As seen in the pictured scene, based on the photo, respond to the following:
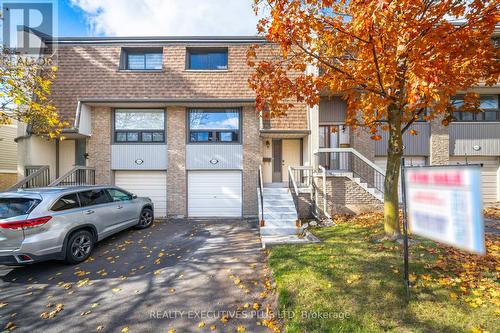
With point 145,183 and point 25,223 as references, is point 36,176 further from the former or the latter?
point 25,223

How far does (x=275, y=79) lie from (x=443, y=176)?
4.47 meters

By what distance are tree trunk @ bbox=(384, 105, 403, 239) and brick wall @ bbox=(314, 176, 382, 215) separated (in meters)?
3.17

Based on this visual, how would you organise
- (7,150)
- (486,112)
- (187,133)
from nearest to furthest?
(187,133) < (486,112) < (7,150)

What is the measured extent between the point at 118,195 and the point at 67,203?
1.79m

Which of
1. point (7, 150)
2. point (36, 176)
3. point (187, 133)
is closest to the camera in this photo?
point (36, 176)

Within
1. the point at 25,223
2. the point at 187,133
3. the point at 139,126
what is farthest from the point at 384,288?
the point at 139,126

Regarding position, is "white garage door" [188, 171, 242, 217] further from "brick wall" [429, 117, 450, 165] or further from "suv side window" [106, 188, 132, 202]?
"brick wall" [429, 117, 450, 165]

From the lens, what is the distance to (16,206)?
15.6 feet

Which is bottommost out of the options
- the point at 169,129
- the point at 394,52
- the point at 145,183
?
the point at 145,183

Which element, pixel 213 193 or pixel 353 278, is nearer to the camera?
pixel 353 278

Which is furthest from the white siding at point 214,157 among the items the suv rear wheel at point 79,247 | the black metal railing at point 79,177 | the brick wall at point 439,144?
the brick wall at point 439,144

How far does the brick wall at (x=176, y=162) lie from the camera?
32.8ft

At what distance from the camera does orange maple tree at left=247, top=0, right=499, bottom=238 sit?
12.8ft

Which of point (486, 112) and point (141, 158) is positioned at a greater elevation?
→ point (486, 112)
